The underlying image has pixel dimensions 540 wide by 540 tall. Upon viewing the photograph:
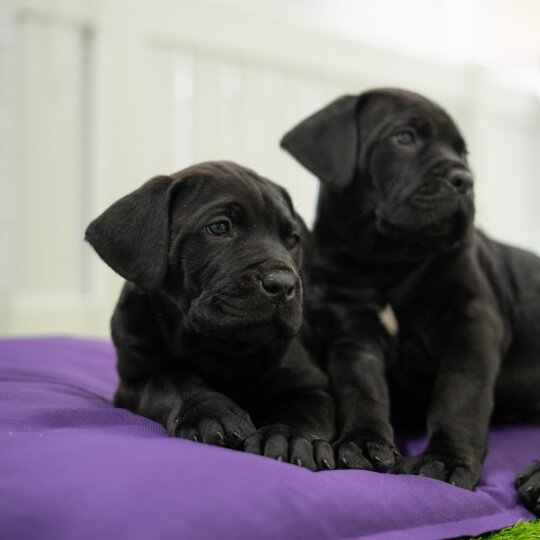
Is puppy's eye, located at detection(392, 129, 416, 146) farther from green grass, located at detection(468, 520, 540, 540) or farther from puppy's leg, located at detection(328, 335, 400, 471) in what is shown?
green grass, located at detection(468, 520, 540, 540)

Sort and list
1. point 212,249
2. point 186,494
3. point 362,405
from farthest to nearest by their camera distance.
A: 1. point 362,405
2. point 212,249
3. point 186,494

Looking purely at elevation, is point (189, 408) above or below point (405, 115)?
below

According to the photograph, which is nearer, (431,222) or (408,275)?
(431,222)

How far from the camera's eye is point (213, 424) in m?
1.67

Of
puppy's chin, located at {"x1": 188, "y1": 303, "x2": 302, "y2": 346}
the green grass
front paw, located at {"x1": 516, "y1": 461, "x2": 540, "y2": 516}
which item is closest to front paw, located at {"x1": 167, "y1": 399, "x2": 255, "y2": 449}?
puppy's chin, located at {"x1": 188, "y1": 303, "x2": 302, "y2": 346}

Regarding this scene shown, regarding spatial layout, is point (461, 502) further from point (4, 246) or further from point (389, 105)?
point (4, 246)

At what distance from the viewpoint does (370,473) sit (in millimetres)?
1632

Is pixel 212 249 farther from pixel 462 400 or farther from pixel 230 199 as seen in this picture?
pixel 462 400

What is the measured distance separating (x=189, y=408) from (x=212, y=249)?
0.37 metres

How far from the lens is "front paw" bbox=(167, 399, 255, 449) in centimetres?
165

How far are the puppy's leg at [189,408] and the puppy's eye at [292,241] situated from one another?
41 cm

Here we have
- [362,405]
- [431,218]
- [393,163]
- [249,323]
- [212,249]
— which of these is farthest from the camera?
[393,163]

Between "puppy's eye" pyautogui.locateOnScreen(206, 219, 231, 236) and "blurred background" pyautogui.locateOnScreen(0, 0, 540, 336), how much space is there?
2.07 m

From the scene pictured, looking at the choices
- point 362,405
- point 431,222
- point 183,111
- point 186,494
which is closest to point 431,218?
point 431,222
